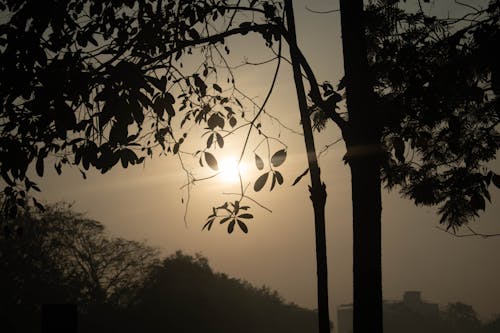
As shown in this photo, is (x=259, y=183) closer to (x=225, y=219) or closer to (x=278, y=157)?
(x=278, y=157)

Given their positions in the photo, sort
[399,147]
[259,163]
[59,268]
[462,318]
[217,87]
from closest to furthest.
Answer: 1. [399,147]
2. [259,163]
3. [217,87]
4. [59,268]
5. [462,318]

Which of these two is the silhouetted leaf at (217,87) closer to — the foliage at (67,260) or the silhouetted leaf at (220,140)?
the silhouetted leaf at (220,140)

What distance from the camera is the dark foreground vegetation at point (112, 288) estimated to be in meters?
37.6

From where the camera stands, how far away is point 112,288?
4475 cm

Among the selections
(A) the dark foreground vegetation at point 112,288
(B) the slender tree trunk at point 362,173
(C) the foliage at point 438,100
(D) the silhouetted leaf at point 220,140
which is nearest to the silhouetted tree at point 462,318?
(A) the dark foreground vegetation at point 112,288

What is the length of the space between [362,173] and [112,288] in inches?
1704

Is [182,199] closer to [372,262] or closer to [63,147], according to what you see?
[63,147]

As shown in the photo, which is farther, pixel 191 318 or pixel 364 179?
pixel 191 318

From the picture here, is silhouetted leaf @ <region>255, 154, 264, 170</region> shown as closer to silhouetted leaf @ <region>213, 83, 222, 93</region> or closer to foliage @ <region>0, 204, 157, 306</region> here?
silhouetted leaf @ <region>213, 83, 222, 93</region>

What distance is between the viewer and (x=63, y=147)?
7047 mm

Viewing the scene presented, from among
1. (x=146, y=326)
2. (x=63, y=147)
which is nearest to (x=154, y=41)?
(x=63, y=147)

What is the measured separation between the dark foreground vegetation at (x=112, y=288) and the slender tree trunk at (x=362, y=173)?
34.5 metres

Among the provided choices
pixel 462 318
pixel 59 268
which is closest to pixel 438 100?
pixel 59 268

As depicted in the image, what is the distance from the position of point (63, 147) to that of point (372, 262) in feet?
15.5
